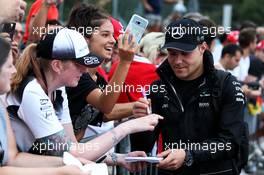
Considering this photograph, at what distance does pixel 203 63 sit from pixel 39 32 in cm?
237

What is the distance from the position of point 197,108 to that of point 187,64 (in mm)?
332

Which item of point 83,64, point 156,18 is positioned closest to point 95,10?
point 83,64

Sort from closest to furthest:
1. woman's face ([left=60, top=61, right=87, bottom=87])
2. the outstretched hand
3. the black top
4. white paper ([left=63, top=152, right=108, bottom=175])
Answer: white paper ([left=63, top=152, right=108, bottom=175]) < woman's face ([left=60, top=61, right=87, bottom=87]) < the outstretched hand < the black top

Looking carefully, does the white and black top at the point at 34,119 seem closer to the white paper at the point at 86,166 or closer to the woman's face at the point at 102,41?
the white paper at the point at 86,166

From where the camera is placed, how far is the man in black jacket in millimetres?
4781

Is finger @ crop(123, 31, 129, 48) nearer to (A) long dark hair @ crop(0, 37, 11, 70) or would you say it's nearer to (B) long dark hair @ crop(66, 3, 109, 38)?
(B) long dark hair @ crop(66, 3, 109, 38)

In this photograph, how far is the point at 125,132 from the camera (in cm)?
429

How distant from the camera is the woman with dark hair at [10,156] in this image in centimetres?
338

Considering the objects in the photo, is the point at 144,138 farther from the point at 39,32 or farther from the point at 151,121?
the point at 39,32

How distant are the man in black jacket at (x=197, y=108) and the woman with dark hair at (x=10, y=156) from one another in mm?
1134

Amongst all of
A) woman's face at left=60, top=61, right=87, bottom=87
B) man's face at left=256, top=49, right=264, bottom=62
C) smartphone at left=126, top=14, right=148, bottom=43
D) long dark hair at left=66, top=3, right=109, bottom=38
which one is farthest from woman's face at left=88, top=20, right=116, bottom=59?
man's face at left=256, top=49, right=264, bottom=62

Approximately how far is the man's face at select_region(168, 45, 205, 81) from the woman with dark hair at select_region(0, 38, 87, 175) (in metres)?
1.39

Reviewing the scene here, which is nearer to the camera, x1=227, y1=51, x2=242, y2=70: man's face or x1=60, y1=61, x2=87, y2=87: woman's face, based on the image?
x1=60, y1=61, x2=87, y2=87: woman's face

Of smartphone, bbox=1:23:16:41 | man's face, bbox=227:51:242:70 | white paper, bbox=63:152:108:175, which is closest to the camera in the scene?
white paper, bbox=63:152:108:175
